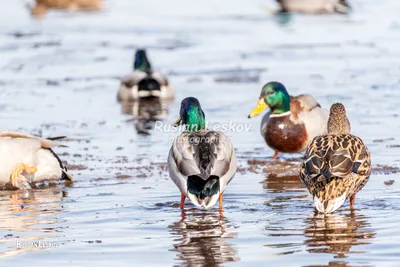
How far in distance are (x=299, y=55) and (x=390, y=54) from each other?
151cm

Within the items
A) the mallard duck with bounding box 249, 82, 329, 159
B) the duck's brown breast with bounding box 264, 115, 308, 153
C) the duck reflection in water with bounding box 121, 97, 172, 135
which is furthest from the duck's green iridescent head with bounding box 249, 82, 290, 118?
the duck reflection in water with bounding box 121, 97, 172, 135

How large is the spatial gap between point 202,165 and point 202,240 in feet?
2.51

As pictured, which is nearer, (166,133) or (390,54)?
(166,133)

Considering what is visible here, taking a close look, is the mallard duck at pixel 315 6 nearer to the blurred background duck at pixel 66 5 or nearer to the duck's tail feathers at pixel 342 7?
the duck's tail feathers at pixel 342 7

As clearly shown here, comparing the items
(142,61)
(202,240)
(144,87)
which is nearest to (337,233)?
(202,240)

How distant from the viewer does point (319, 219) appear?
730cm

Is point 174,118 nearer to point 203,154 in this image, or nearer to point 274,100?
point 274,100

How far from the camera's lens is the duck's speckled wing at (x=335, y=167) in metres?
7.28

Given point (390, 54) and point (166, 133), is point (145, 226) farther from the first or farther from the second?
point (390, 54)

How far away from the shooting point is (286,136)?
10.4 metres

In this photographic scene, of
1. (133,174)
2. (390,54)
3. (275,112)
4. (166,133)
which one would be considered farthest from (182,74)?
(133,174)

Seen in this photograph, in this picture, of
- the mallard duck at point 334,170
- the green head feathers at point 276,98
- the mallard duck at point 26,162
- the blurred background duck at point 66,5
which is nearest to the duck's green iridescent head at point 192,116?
the mallard duck at point 334,170

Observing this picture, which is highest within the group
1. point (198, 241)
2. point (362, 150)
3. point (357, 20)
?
point (357, 20)

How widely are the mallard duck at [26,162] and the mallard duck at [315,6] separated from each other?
16.0m
